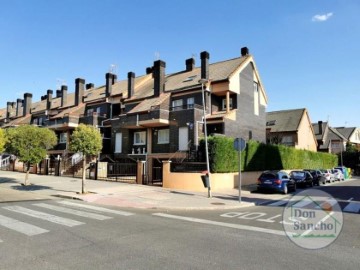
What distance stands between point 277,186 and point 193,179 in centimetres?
529

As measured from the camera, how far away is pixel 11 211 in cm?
1182

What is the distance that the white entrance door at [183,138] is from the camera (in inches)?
1122

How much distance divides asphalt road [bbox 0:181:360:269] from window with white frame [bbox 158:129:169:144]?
1872 cm

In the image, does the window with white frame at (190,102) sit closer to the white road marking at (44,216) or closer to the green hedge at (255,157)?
the green hedge at (255,157)

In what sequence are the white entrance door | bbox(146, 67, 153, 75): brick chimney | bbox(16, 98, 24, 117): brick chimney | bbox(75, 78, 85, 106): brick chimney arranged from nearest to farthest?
the white entrance door
bbox(146, 67, 153, 75): brick chimney
bbox(75, 78, 85, 106): brick chimney
bbox(16, 98, 24, 117): brick chimney

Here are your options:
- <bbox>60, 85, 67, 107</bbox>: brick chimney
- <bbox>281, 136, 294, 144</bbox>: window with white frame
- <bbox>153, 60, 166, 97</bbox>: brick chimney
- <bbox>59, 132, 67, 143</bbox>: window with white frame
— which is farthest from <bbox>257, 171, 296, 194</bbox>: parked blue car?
<bbox>60, 85, 67, 107</bbox>: brick chimney

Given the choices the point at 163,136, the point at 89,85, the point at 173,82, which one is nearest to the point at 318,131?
the point at 173,82

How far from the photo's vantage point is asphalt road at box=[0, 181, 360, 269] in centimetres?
613

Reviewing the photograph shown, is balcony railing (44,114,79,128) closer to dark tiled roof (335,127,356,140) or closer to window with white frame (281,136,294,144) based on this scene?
window with white frame (281,136,294,144)

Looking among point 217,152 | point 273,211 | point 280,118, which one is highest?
point 280,118

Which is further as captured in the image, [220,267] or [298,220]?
[298,220]

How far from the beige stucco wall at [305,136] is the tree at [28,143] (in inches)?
1530

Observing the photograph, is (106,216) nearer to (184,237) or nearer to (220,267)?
(184,237)

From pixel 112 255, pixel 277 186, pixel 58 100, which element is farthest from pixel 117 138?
pixel 112 255
